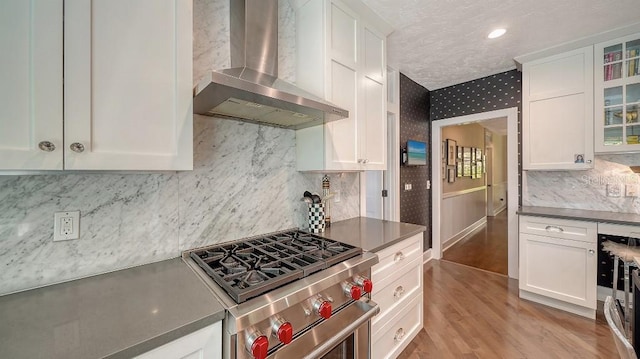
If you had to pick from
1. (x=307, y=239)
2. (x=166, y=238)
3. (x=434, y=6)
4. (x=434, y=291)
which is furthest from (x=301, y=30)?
(x=434, y=291)

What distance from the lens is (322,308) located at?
0.98m

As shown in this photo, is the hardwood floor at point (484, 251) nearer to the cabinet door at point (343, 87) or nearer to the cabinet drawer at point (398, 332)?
the cabinet drawer at point (398, 332)

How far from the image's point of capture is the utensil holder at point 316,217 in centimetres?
174

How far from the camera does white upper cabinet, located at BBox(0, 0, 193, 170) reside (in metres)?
0.73

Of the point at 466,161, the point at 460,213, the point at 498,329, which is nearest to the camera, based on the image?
the point at 498,329

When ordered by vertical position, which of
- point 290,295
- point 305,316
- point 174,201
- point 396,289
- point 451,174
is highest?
point 451,174

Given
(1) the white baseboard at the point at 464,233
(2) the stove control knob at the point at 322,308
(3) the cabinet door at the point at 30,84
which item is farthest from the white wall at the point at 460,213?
(3) the cabinet door at the point at 30,84

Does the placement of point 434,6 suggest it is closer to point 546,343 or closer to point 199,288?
point 199,288

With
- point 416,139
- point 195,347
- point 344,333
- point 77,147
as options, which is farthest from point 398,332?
point 416,139

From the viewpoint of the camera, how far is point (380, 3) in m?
1.86

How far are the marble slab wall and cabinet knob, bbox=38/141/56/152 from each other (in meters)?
0.24

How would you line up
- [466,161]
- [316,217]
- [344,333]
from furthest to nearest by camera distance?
[466,161] → [316,217] → [344,333]

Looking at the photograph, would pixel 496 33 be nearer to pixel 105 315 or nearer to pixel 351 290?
pixel 351 290

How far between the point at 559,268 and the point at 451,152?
255 cm
